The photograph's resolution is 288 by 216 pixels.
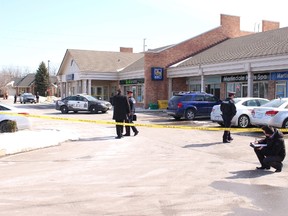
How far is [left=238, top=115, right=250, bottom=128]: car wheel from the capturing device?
58.1 feet

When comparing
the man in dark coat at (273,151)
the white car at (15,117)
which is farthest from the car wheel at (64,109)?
the man in dark coat at (273,151)

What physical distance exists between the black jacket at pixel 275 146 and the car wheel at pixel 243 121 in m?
9.04

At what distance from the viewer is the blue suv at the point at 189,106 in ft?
75.3

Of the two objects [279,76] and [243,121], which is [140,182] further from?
[279,76]

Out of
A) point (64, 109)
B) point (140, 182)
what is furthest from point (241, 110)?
point (64, 109)

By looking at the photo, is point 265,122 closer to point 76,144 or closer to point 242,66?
point 76,144

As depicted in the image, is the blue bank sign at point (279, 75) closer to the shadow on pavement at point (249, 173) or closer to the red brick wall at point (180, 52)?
the red brick wall at point (180, 52)

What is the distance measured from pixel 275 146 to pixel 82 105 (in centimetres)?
2248

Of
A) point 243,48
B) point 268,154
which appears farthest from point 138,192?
point 243,48

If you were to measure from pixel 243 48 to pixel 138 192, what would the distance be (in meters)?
26.1

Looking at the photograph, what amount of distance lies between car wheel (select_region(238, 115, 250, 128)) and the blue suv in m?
5.49

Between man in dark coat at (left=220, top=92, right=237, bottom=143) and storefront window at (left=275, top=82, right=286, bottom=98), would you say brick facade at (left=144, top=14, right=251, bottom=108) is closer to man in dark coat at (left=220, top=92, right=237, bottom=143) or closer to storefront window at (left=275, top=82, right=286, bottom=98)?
storefront window at (left=275, top=82, right=286, bottom=98)

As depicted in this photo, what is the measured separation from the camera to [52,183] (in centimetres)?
Answer: 744

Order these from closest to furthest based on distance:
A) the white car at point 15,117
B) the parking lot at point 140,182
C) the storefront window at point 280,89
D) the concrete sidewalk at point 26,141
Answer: the parking lot at point 140,182
the concrete sidewalk at point 26,141
the white car at point 15,117
the storefront window at point 280,89
